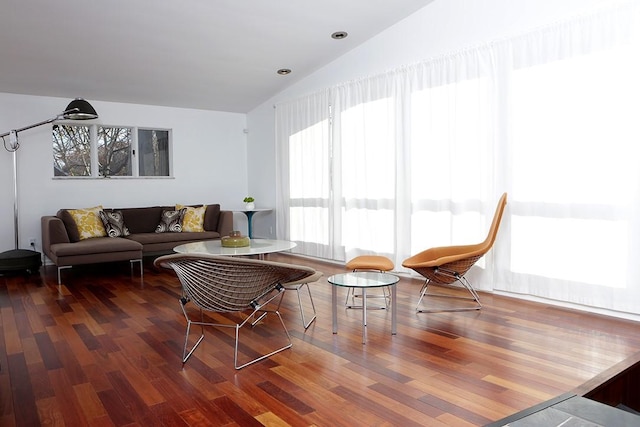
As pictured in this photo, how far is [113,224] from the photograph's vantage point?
6.56m

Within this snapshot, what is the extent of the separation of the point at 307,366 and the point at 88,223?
475 cm

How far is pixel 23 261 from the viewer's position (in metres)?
5.98

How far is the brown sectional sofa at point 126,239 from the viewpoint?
5598 millimetres

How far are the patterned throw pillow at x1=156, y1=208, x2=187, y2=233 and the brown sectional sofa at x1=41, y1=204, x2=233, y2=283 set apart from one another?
14cm

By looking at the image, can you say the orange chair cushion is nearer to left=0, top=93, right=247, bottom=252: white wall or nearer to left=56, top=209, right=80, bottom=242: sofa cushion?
left=56, top=209, right=80, bottom=242: sofa cushion

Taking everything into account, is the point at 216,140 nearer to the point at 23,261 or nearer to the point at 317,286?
the point at 23,261

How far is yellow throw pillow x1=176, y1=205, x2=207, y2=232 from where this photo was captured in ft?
23.2

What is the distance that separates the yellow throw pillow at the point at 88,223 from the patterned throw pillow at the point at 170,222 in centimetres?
82

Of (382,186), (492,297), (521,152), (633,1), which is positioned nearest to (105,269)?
(382,186)

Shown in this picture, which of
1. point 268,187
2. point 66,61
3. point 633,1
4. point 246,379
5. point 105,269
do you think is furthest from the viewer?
point 268,187

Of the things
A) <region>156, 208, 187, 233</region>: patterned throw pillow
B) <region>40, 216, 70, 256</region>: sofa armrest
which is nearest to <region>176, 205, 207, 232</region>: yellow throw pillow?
<region>156, 208, 187, 233</region>: patterned throw pillow

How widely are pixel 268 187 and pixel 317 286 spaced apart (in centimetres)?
346

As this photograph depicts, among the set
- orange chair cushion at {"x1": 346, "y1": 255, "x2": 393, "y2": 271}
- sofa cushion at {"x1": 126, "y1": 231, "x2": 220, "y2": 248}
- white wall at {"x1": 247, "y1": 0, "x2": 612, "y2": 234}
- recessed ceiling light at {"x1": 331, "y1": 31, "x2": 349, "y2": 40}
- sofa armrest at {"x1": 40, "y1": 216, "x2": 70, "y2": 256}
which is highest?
recessed ceiling light at {"x1": 331, "y1": 31, "x2": 349, "y2": 40}

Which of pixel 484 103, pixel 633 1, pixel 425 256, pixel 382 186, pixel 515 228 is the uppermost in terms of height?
pixel 633 1
